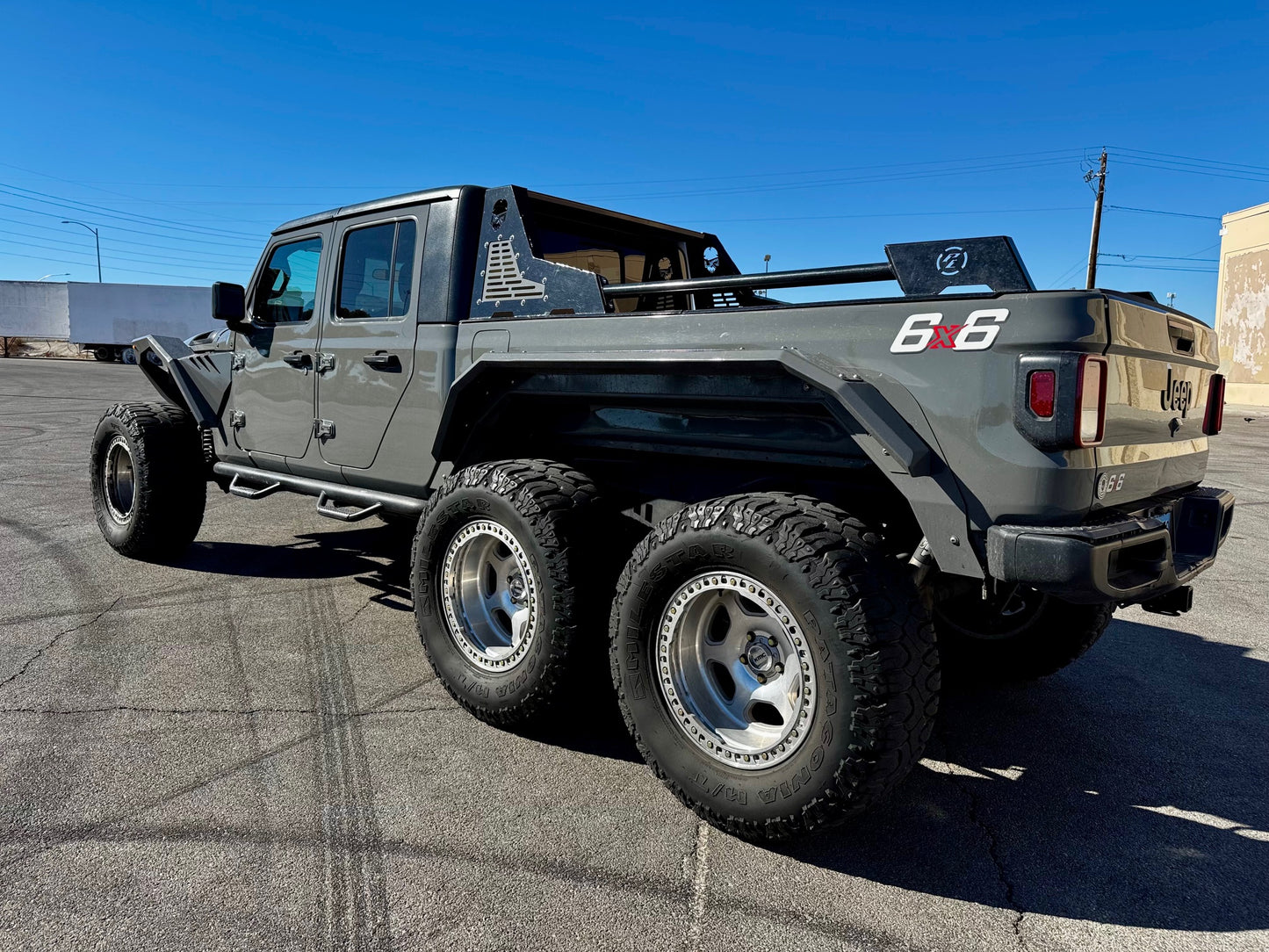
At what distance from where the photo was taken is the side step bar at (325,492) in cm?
406

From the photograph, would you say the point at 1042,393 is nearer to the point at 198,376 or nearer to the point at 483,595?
the point at 483,595

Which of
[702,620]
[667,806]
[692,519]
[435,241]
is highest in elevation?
[435,241]

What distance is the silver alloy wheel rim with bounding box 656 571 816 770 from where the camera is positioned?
2.59 meters

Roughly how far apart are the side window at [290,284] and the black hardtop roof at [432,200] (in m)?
0.11

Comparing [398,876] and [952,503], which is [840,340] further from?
[398,876]

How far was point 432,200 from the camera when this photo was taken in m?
3.92

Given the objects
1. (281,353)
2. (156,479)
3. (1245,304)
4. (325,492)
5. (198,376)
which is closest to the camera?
(325,492)

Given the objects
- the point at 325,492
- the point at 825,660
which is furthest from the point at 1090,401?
the point at 325,492

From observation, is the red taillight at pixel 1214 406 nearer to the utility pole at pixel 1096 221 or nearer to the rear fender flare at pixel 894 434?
the rear fender flare at pixel 894 434

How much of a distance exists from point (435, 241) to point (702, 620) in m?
2.18

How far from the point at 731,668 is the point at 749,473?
77cm

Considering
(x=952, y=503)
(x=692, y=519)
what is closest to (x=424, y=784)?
(x=692, y=519)

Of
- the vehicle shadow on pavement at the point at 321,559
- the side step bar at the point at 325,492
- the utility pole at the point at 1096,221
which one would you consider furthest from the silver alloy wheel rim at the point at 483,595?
the utility pole at the point at 1096,221

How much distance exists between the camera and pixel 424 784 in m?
2.87
